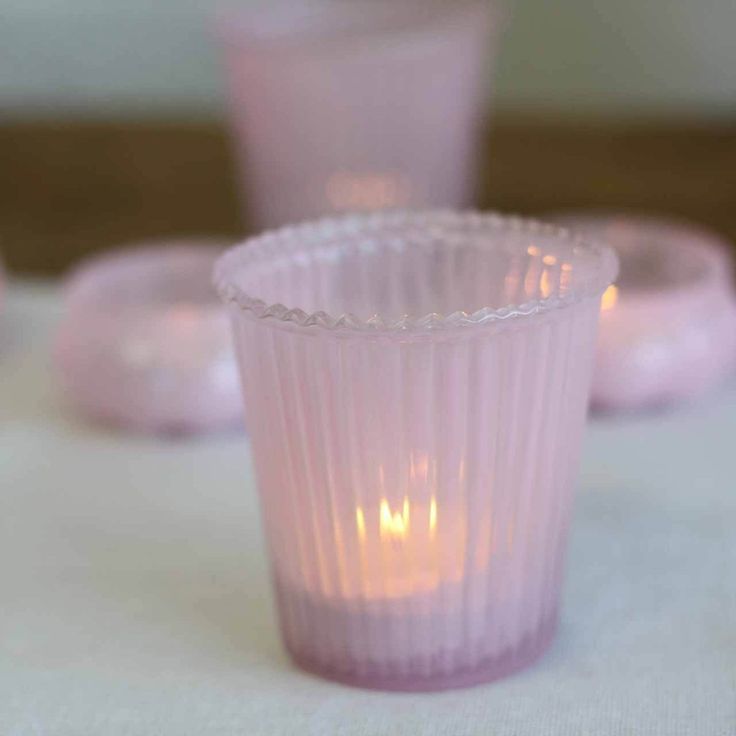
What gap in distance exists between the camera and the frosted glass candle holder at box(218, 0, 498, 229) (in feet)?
2.74

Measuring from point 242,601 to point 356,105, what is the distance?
1.35 ft

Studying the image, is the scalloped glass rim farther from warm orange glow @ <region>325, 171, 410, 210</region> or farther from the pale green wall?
the pale green wall

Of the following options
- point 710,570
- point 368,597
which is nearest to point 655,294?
point 710,570

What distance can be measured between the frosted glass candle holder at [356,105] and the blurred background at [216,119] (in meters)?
0.12

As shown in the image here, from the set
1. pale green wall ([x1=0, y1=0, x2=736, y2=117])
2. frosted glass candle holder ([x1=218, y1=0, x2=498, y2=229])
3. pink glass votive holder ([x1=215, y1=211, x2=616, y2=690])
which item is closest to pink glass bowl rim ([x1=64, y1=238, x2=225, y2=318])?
frosted glass candle holder ([x1=218, y1=0, x2=498, y2=229])

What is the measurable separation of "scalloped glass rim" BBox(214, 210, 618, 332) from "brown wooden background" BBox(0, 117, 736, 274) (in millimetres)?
440

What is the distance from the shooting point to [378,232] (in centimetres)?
53

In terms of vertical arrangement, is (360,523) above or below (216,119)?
above

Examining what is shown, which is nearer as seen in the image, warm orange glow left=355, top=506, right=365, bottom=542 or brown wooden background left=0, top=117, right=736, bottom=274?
warm orange glow left=355, top=506, right=365, bottom=542

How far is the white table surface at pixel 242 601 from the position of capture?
442 millimetres

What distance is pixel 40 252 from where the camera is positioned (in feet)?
3.09

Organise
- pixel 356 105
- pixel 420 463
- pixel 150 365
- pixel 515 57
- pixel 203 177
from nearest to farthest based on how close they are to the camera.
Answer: pixel 420 463 < pixel 150 365 < pixel 356 105 < pixel 203 177 < pixel 515 57

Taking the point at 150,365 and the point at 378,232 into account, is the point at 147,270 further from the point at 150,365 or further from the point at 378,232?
the point at 378,232

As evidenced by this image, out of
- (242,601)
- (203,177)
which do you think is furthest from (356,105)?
(242,601)
